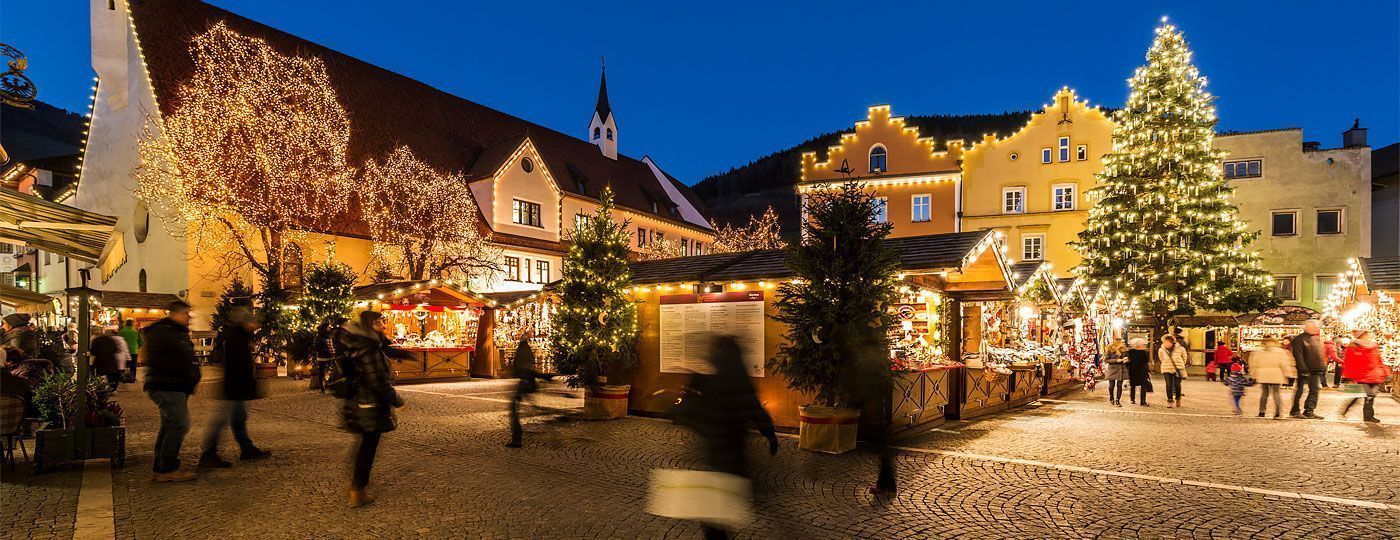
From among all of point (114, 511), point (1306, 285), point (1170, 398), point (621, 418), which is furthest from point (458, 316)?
point (1306, 285)

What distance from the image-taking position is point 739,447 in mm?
4641

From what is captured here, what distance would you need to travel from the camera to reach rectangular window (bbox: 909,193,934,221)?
36.2m

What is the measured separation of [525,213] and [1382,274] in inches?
1188

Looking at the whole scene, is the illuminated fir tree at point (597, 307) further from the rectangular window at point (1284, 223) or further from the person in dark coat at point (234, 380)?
the rectangular window at point (1284, 223)

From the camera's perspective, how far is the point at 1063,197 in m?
34.9

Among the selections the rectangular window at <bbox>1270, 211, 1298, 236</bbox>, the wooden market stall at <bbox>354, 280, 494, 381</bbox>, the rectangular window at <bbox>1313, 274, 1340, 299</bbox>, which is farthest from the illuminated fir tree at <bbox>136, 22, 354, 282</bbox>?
the rectangular window at <bbox>1313, 274, 1340, 299</bbox>

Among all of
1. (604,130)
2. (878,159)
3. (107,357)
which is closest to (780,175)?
(604,130)

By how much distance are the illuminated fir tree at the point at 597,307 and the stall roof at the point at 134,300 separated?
1875cm

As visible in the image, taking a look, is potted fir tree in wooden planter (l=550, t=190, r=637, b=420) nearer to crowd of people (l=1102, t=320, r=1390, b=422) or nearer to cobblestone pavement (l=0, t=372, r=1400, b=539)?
cobblestone pavement (l=0, t=372, r=1400, b=539)

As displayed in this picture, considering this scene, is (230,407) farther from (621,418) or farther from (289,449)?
(621,418)

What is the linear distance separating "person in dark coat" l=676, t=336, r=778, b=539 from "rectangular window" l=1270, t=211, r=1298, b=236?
37.8 meters

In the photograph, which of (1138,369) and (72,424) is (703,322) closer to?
(72,424)

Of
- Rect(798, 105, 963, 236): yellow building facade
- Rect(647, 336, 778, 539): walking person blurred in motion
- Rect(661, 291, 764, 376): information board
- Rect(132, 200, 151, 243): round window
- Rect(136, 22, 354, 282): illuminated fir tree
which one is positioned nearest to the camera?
Rect(647, 336, 778, 539): walking person blurred in motion

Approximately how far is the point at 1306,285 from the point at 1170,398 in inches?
946
